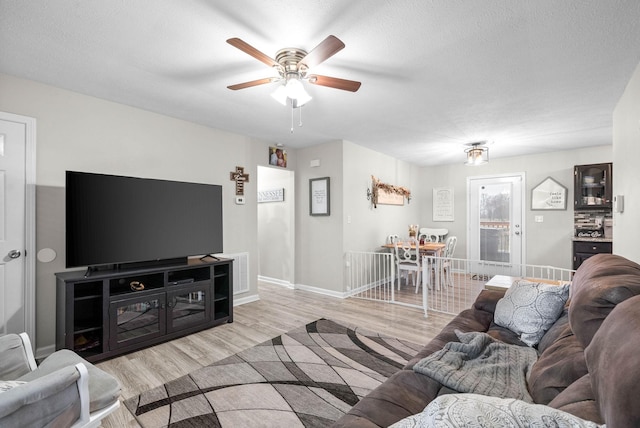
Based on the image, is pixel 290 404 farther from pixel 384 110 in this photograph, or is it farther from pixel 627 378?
pixel 384 110

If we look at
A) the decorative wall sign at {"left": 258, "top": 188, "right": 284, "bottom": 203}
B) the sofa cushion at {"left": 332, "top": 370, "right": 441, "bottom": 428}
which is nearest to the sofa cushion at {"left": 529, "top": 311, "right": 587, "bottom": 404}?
the sofa cushion at {"left": 332, "top": 370, "right": 441, "bottom": 428}

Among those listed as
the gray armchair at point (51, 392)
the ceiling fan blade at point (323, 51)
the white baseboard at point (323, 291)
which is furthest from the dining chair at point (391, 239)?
the gray armchair at point (51, 392)

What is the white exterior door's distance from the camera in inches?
95.8

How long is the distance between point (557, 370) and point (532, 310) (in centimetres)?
76

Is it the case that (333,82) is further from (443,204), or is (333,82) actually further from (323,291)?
(443,204)

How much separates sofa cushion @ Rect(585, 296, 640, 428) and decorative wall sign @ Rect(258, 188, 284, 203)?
478 centimetres

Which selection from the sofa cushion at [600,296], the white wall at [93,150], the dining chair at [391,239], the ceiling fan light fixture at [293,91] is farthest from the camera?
the dining chair at [391,239]

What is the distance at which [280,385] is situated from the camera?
7.11 ft

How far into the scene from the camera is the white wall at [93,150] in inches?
103

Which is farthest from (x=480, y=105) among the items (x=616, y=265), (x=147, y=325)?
(x=147, y=325)

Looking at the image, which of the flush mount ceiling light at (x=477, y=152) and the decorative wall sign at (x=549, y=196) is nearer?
the flush mount ceiling light at (x=477, y=152)

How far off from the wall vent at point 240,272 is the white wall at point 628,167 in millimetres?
Result: 4021

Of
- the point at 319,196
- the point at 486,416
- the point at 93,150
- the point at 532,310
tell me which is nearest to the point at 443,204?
the point at 319,196

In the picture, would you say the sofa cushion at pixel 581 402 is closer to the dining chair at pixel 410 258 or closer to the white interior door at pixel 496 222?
the dining chair at pixel 410 258
